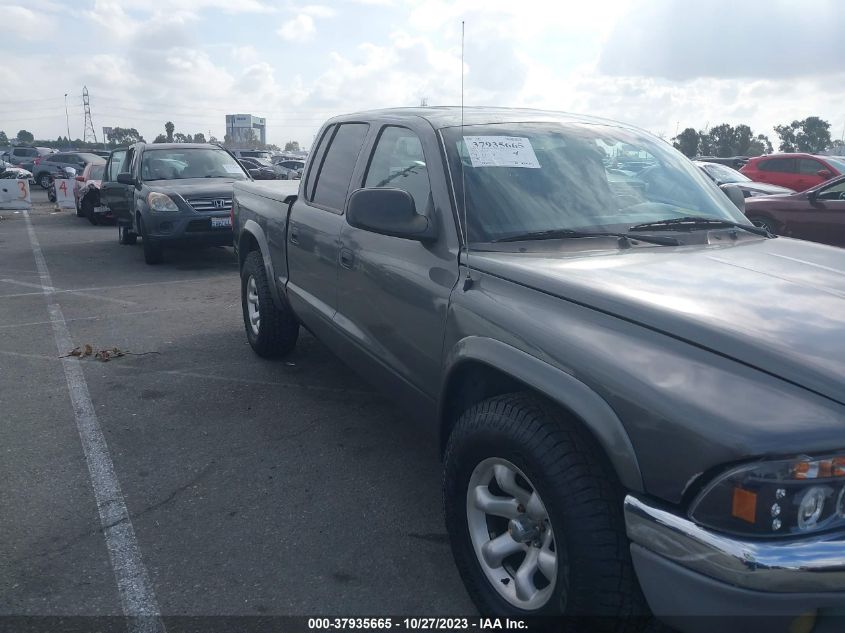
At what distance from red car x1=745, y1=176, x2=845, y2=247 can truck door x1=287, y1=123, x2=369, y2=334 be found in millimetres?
5826

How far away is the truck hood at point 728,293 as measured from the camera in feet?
6.59

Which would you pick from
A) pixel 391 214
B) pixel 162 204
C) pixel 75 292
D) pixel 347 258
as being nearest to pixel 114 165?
pixel 162 204

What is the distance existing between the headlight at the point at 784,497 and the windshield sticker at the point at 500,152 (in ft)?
5.96

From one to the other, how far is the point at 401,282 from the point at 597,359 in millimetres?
1294

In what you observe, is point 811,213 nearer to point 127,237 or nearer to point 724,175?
point 724,175

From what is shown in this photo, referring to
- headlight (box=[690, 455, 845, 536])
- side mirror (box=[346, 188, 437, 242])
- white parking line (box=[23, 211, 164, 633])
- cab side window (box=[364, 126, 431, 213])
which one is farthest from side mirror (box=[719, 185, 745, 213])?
white parking line (box=[23, 211, 164, 633])

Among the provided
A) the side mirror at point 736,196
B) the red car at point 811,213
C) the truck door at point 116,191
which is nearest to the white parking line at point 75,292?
the truck door at point 116,191

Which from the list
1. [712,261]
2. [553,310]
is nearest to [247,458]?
[553,310]

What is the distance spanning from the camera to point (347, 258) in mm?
3891

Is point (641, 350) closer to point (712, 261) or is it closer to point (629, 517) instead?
→ point (629, 517)

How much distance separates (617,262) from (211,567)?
6.68 feet

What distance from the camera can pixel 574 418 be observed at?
2.32 m

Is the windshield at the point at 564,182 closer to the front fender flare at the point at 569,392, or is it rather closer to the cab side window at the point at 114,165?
the front fender flare at the point at 569,392

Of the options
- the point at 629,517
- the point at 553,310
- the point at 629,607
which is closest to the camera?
the point at 629,517
